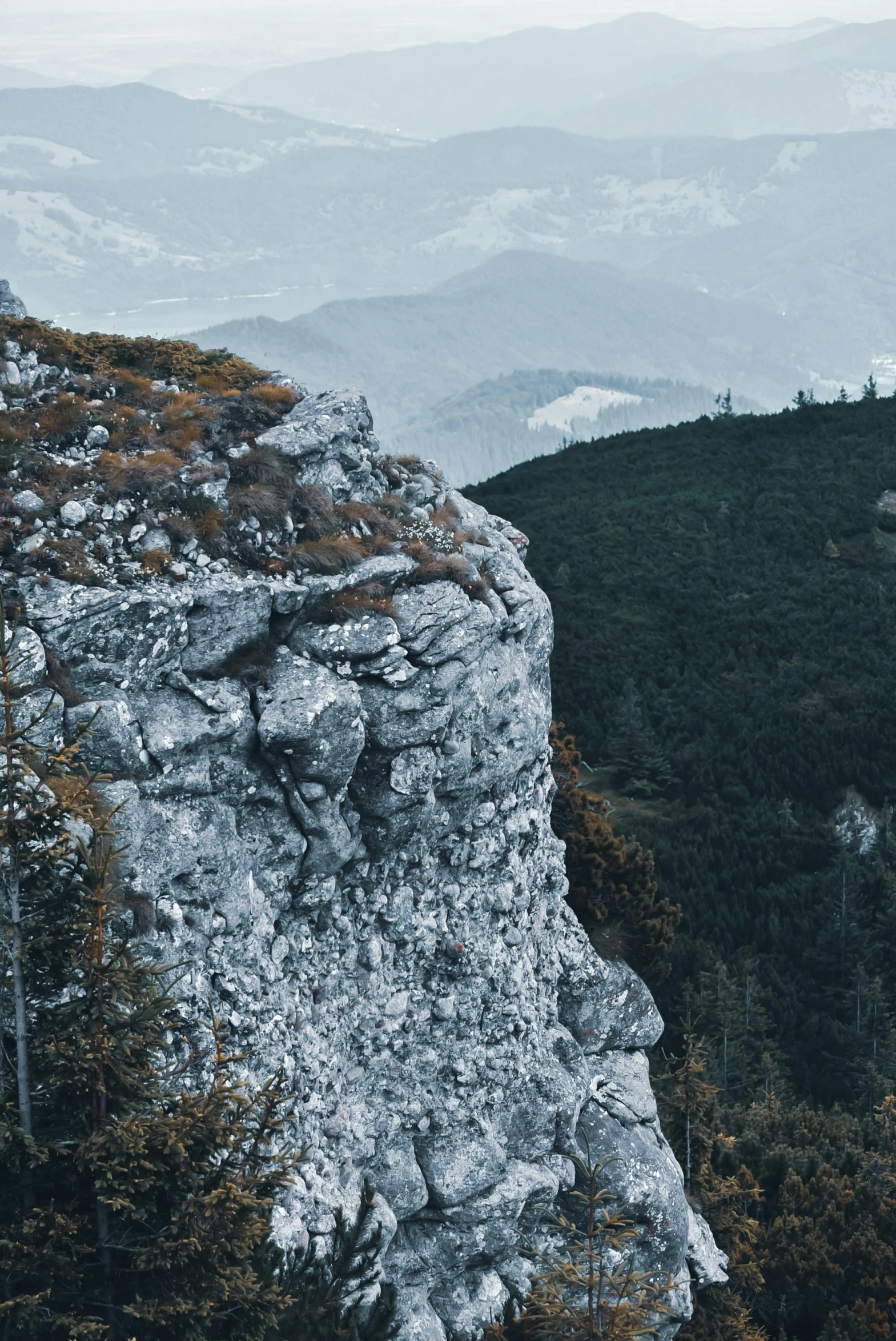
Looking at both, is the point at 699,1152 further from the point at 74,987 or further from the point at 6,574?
the point at 6,574

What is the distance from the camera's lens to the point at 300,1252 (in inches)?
503

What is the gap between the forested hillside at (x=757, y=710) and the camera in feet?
100

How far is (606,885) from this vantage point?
76.9 feet

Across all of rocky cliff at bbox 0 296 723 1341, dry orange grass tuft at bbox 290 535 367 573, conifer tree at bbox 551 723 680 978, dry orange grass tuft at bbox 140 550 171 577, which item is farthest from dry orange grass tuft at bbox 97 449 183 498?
conifer tree at bbox 551 723 680 978

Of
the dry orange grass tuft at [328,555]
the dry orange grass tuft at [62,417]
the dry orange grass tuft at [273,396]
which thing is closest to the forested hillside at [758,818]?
the dry orange grass tuft at [328,555]

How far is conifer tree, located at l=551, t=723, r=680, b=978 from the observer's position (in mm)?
22672

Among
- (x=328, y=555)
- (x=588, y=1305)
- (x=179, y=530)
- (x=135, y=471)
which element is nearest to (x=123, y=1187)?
(x=588, y=1305)

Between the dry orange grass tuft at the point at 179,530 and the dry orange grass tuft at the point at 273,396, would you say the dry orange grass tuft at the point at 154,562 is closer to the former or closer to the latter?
the dry orange grass tuft at the point at 179,530

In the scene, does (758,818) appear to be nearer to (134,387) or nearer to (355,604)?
(355,604)

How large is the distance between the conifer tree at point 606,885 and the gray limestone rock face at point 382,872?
436 centimetres

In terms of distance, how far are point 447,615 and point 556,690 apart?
2937 centimetres

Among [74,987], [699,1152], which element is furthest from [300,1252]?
[699,1152]

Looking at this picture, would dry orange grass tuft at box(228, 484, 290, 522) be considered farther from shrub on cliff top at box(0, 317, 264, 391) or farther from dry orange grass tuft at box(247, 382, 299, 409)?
shrub on cliff top at box(0, 317, 264, 391)

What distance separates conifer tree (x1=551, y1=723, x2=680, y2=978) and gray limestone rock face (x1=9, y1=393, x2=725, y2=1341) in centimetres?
436
